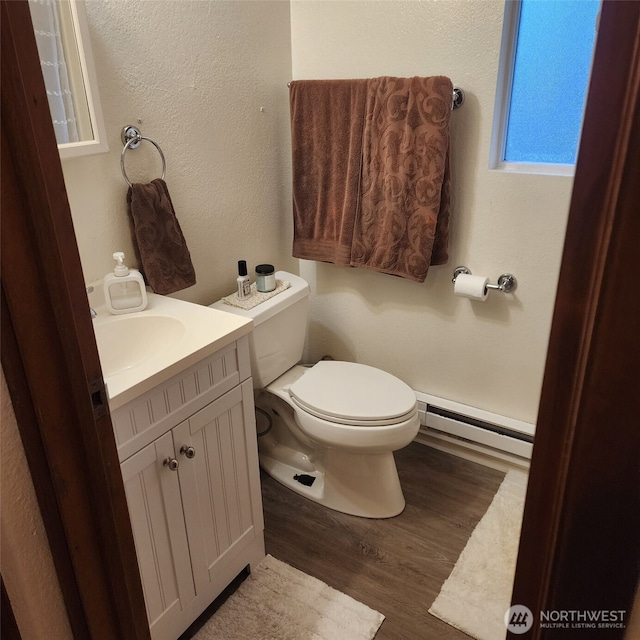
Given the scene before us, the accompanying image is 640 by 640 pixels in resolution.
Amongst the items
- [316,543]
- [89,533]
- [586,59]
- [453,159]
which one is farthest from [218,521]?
[586,59]

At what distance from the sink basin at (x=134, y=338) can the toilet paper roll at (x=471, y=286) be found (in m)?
1.01

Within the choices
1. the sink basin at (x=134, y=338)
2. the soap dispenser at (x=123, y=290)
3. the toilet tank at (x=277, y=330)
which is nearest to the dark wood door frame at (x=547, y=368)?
the sink basin at (x=134, y=338)

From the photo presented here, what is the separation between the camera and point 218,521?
5.27 feet

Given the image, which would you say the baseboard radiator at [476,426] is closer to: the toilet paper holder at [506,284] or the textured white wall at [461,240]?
the textured white wall at [461,240]

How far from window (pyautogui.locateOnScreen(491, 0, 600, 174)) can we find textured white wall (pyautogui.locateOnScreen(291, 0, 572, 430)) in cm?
5

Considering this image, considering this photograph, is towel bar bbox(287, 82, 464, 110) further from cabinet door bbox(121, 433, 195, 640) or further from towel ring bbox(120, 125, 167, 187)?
cabinet door bbox(121, 433, 195, 640)

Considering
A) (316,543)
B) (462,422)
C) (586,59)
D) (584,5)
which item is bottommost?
(316,543)

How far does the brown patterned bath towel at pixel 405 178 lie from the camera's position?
72.7 inches

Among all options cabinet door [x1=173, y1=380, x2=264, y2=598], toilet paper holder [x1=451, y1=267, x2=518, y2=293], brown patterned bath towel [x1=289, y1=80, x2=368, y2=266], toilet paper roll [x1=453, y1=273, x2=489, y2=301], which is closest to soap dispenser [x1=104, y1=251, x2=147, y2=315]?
cabinet door [x1=173, y1=380, x2=264, y2=598]

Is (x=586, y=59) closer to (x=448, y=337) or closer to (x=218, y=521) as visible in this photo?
(x=448, y=337)

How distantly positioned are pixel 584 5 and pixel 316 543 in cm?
189

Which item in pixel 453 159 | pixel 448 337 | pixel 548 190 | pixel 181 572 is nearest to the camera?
pixel 181 572

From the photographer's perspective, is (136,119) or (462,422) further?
(462,422)

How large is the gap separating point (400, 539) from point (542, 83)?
61.7 inches
